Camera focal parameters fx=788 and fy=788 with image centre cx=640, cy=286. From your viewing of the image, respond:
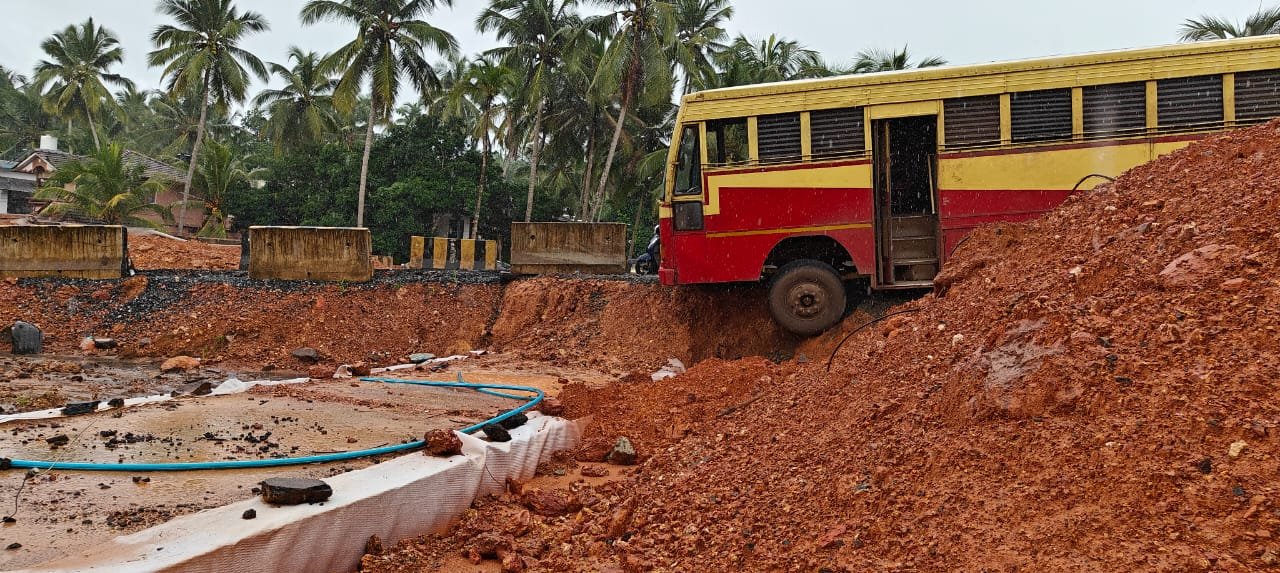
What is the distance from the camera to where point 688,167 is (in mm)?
9461

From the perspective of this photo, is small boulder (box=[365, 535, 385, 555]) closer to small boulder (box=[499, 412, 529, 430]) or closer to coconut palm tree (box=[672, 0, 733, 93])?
small boulder (box=[499, 412, 529, 430])

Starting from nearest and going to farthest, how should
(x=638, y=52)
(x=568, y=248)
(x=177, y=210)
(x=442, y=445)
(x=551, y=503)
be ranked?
1. (x=551, y=503)
2. (x=442, y=445)
3. (x=568, y=248)
4. (x=638, y=52)
5. (x=177, y=210)

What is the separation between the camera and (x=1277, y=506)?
2.50 metres

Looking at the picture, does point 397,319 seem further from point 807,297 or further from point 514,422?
point 514,422

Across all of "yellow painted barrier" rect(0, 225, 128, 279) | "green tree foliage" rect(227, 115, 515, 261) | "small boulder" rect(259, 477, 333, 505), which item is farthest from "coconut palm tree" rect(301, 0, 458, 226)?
"small boulder" rect(259, 477, 333, 505)

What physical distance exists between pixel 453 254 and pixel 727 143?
9793mm

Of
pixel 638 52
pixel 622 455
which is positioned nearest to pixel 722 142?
pixel 622 455

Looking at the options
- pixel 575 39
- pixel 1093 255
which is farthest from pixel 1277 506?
pixel 575 39

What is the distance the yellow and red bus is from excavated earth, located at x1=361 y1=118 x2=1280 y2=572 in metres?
2.87

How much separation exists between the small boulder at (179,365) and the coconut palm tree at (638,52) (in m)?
15.3

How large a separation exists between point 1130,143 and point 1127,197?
356 cm

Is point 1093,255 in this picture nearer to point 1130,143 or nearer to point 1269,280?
point 1269,280

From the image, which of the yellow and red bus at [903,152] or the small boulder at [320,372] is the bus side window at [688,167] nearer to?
the yellow and red bus at [903,152]

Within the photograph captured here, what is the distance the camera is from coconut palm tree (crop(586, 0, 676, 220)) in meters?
23.1
